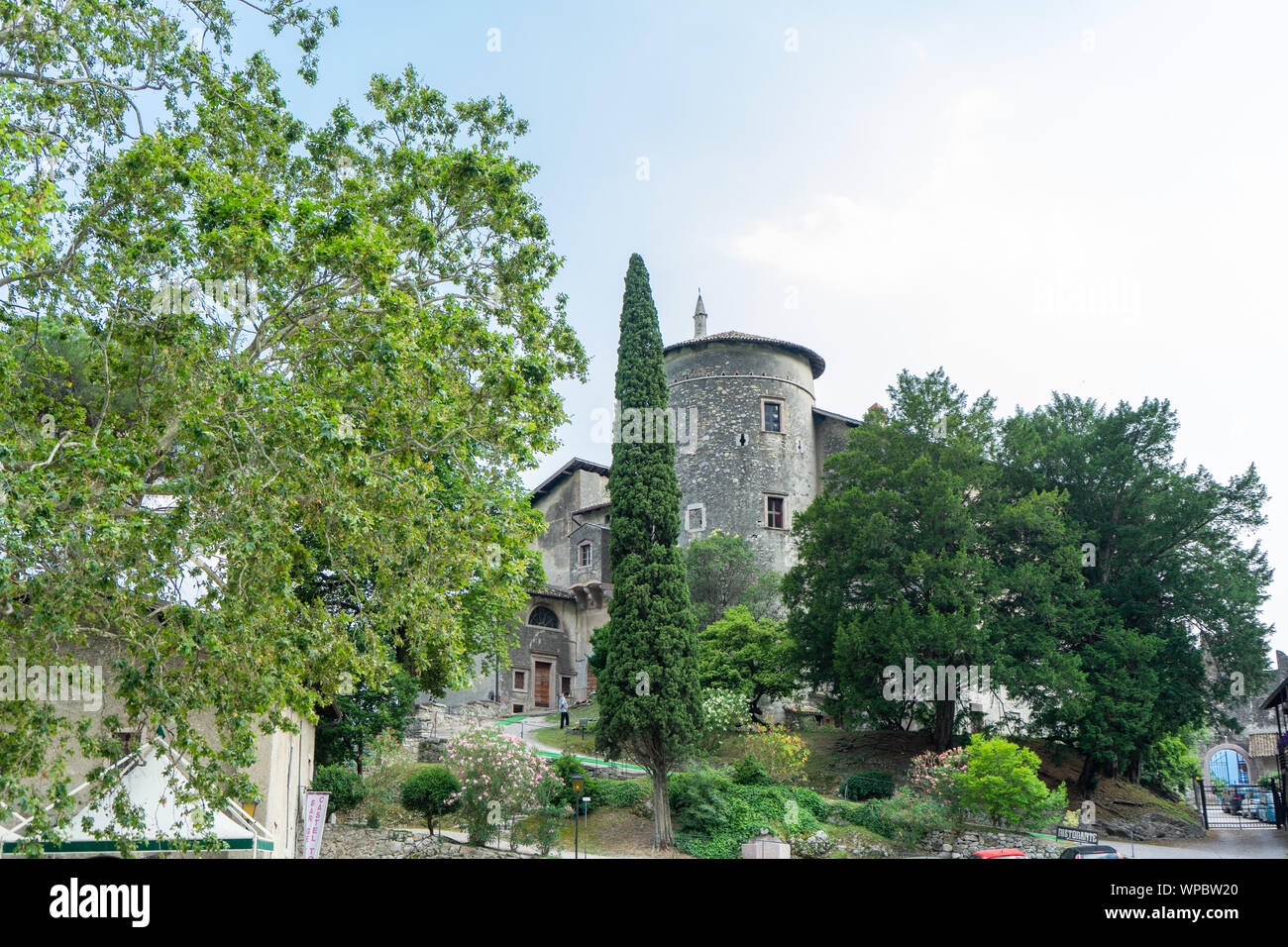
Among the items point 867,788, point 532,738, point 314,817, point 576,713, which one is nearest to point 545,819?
point 314,817

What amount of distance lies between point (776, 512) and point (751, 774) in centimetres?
2121

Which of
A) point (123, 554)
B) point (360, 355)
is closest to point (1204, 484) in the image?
point (360, 355)

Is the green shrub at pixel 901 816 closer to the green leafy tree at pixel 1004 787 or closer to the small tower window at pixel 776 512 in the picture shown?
the green leafy tree at pixel 1004 787

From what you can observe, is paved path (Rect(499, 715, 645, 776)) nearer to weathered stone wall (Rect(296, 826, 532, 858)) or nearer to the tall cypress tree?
the tall cypress tree

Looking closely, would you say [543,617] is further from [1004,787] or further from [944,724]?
[1004,787]

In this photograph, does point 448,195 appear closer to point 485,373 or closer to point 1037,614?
point 485,373

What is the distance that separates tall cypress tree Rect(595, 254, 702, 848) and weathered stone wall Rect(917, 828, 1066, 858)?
20.6 ft

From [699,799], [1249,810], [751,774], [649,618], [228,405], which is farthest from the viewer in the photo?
[1249,810]

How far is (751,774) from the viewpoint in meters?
25.7

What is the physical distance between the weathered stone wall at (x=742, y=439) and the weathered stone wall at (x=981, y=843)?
2164cm

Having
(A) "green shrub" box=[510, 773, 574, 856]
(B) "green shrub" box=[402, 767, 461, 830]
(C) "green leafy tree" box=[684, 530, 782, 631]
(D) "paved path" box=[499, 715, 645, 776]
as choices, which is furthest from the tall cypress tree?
(C) "green leafy tree" box=[684, 530, 782, 631]

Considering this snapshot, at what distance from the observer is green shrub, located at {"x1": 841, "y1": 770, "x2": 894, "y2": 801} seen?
27.4 m

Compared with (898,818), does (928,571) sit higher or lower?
higher
